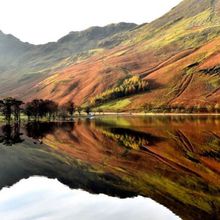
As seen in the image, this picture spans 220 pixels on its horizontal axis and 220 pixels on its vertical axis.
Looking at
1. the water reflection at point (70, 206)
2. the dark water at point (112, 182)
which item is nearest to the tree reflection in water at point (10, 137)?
the dark water at point (112, 182)

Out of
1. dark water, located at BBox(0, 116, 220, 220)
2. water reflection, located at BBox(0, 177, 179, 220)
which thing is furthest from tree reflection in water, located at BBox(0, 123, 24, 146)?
water reflection, located at BBox(0, 177, 179, 220)

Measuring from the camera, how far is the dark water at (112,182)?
32938mm

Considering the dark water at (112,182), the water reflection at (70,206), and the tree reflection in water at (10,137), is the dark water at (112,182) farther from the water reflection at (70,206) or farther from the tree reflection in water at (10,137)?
the tree reflection in water at (10,137)

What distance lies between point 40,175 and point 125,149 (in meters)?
24.8

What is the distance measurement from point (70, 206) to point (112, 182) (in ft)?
34.8

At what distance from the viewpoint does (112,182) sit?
44938 mm

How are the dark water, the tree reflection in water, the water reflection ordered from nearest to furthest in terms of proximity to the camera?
1. the water reflection
2. the dark water
3. the tree reflection in water

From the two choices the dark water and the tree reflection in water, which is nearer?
the dark water

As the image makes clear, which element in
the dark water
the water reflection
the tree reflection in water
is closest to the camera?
the water reflection

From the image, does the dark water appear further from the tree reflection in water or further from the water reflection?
the tree reflection in water

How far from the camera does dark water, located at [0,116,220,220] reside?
108 feet

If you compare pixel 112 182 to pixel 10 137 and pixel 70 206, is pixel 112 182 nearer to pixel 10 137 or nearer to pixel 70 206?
pixel 70 206

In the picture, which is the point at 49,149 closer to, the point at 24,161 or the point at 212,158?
the point at 24,161

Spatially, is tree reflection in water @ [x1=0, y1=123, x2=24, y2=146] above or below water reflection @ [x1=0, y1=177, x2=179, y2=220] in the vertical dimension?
below
